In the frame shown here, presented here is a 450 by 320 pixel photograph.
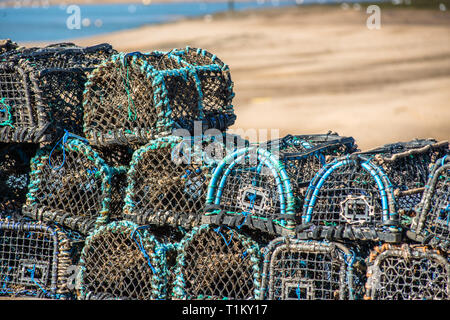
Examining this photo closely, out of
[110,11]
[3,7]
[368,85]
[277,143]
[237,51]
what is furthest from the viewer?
[110,11]

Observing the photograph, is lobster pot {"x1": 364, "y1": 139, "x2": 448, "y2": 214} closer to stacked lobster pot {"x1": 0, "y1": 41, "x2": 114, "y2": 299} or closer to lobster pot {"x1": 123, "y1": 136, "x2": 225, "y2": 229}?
lobster pot {"x1": 123, "y1": 136, "x2": 225, "y2": 229}

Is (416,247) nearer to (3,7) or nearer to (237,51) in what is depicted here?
(237,51)

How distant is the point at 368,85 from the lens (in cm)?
1287

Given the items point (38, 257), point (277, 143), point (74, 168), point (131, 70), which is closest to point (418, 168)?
point (277, 143)

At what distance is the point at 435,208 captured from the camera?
12.7ft

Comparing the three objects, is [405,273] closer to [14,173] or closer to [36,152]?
[36,152]

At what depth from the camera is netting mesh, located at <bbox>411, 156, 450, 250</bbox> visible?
12.5ft

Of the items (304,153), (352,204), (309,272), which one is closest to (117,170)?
(304,153)

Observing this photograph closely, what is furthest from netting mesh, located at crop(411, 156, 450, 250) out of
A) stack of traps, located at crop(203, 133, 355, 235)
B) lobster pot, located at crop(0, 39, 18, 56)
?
lobster pot, located at crop(0, 39, 18, 56)

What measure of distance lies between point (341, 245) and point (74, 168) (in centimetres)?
214

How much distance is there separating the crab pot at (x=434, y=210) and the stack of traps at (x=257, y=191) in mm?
764

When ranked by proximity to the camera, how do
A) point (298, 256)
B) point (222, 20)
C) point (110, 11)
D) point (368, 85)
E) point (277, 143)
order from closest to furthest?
point (298, 256) < point (277, 143) < point (368, 85) < point (222, 20) < point (110, 11)

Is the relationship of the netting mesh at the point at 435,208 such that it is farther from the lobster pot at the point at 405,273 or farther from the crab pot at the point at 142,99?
the crab pot at the point at 142,99

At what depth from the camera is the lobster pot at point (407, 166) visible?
14.7 feet
